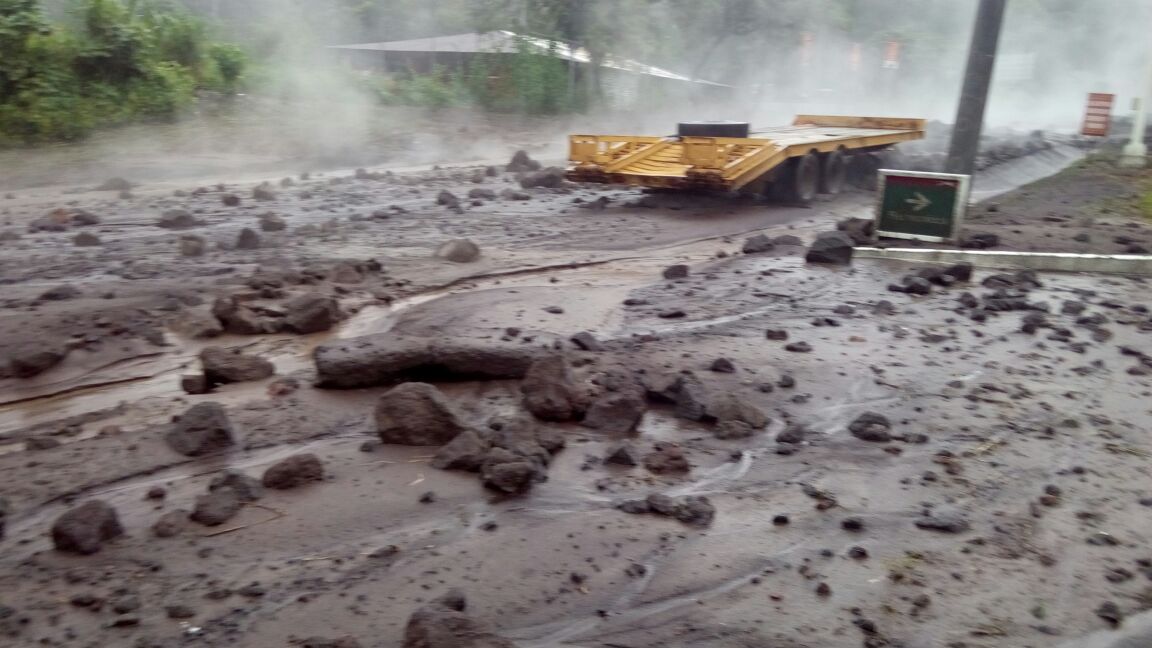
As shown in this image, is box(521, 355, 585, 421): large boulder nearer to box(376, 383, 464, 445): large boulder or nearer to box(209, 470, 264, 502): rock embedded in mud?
box(376, 383, 464, 445): large boulder

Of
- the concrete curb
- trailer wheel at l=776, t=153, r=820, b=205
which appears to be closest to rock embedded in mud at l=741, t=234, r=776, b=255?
the concrete curb

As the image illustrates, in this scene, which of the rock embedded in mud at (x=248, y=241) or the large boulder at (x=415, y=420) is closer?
the large boulder at (x=415, y=420)

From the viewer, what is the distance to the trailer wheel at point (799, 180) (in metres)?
14.2

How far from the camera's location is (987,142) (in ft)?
78.3

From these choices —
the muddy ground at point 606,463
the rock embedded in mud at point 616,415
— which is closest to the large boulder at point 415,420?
the muddy ground at point 606,463

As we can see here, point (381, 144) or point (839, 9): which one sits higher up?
point (839, 9)

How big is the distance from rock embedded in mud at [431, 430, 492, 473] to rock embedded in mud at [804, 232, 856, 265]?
18.1 ft

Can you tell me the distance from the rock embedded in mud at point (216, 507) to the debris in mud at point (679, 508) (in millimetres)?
1700

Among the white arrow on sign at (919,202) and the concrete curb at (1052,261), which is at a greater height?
the white arrow on sign at (919,202)

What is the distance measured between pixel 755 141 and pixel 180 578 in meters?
10.3

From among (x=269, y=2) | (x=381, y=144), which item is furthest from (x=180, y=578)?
(x=269, y=2)

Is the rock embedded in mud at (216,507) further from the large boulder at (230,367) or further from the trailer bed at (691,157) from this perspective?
the trailer bed at (691,157)

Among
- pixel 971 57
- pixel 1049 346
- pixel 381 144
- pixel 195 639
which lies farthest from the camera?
pixel 381 144

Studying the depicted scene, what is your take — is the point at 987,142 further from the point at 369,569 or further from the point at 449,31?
the point at 369,569
